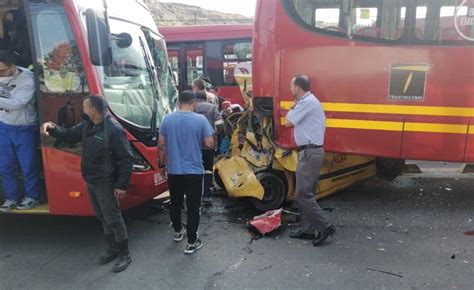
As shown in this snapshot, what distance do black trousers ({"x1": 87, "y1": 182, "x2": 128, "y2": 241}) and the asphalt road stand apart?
39 cm

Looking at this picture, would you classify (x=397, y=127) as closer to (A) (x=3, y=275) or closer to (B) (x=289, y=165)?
(B) (x=289, y=165)

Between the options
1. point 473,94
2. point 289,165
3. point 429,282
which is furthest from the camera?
point 289,165

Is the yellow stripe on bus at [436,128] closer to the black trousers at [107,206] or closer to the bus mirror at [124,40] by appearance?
the bus mirror at [124,40]

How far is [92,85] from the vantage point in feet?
13.9

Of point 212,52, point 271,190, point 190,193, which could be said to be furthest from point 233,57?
point 190,193

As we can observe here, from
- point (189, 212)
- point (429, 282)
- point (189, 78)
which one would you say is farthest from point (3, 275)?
point (189, 78)

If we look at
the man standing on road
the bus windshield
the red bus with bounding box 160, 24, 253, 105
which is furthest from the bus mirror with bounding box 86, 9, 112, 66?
the red bus with bounding box 160, 24, 253, 105

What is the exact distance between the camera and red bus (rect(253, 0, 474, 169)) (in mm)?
5270

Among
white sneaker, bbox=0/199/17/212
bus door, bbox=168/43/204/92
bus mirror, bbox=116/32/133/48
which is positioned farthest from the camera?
bus door, bbox=168/43/204/92

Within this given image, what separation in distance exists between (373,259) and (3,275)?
344 cm

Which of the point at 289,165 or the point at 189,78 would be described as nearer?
the point at 289,165

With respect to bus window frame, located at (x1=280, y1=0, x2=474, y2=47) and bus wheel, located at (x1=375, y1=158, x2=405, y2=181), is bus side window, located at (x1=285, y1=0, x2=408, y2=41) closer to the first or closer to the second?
bus window frame, located at (x1=280, y1=0, x2=474, y2=47)

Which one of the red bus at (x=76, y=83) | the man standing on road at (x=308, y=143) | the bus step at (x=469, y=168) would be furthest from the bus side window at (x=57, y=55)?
the bus step at (x=469, y=168)

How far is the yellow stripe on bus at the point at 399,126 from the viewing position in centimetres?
530
